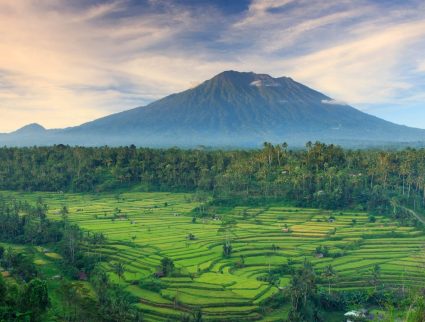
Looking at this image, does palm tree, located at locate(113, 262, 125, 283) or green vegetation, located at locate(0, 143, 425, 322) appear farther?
palm tree, located at locate(113, 262, 125, 283)

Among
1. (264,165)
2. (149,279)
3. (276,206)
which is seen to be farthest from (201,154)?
(149,279)

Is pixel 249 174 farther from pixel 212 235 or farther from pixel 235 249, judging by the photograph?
pixel 235 249

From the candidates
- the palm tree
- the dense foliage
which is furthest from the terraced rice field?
the dense foliage

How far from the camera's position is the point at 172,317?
89.5 ft

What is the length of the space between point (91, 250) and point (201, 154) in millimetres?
43410

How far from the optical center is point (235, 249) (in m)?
40.5

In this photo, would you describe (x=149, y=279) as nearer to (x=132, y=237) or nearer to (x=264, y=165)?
(x=132, y=237)

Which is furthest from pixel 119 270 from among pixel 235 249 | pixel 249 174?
pixel 249 174

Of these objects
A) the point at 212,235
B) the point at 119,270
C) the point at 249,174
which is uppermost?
the point at 249,174

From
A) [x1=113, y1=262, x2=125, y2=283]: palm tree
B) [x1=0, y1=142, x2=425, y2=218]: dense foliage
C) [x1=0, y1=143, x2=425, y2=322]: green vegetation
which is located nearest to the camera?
[x1=0, y1=143, x2=425, y2=322]: green vegetation

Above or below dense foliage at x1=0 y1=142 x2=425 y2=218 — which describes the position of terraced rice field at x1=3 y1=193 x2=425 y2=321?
below

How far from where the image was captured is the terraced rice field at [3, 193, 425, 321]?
1179 inches

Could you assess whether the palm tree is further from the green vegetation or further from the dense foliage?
the dense foliage

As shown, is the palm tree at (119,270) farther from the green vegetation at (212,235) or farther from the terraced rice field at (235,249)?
the terraced rice field at (235,249)
